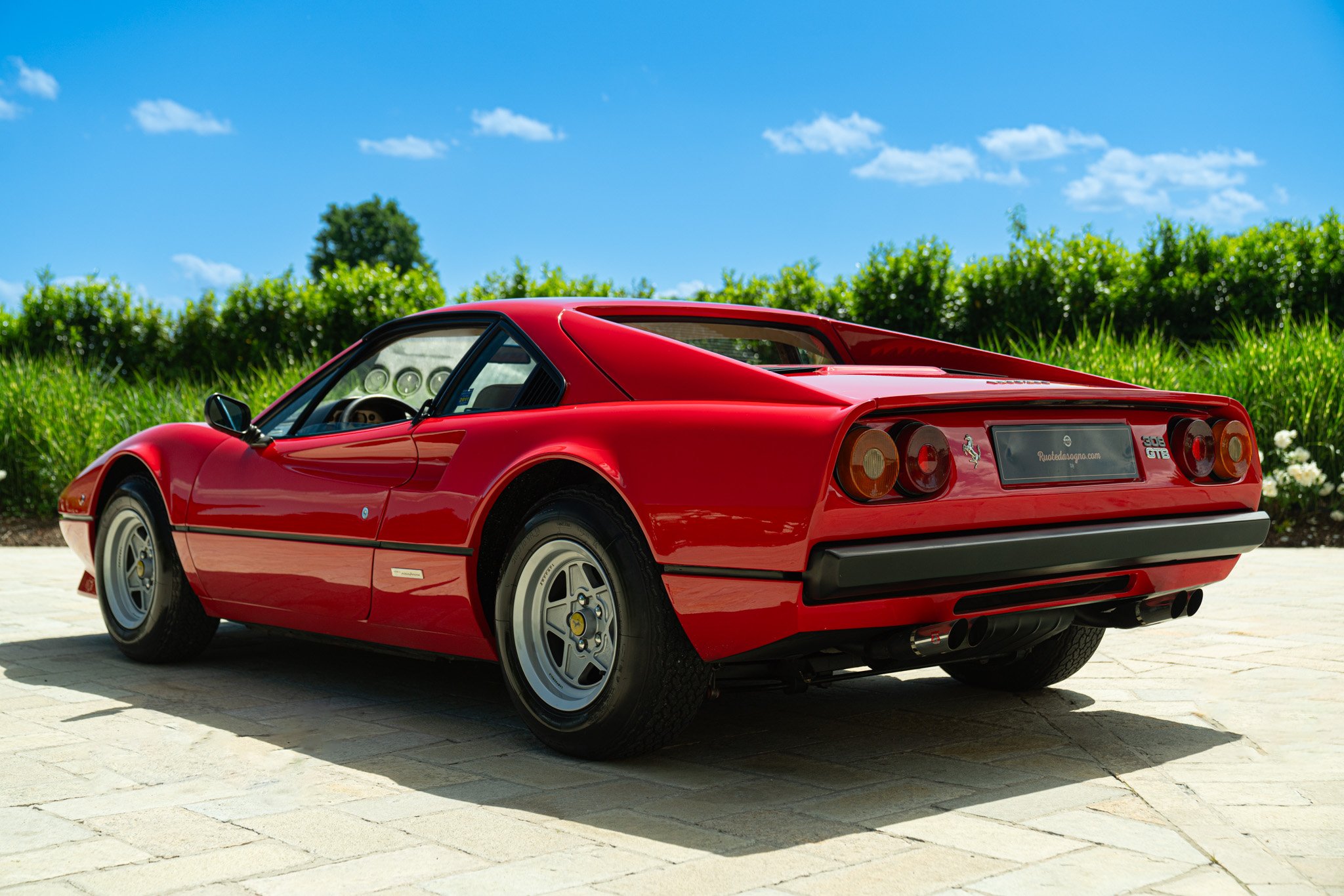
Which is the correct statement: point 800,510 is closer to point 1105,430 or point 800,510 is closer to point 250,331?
point 1105,430

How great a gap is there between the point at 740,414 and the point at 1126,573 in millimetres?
1191

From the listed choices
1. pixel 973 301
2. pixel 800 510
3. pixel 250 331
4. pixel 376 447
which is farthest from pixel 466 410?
pixel 250 331

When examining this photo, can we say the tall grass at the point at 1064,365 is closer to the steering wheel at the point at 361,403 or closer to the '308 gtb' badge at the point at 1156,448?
the '308 gtb' badge at the point at 1156,448

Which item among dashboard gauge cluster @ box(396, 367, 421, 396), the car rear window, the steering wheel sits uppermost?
the car rear window

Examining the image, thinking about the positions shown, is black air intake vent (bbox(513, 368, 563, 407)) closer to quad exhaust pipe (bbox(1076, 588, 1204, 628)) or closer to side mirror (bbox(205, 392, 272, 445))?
side mirror (bbox(205, 392, 272, 445))

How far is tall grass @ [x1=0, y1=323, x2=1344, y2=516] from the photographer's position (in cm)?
1005

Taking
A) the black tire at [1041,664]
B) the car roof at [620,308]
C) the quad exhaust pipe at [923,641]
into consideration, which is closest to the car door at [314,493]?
the car roof at [620,308]

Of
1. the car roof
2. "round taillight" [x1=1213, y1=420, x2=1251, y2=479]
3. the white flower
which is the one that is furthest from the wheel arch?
the white flower

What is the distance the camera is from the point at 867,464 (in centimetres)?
300

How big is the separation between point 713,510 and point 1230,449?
1670 mm

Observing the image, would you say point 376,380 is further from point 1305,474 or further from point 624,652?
point 1305,474

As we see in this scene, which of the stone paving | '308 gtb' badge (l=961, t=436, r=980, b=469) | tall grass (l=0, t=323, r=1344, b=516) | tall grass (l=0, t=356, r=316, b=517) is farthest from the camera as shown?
tall grass (l=0, t=356, r=316, b=517)

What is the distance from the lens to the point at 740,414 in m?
3.16

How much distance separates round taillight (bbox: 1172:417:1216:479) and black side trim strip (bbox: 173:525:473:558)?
2041 millimetres
